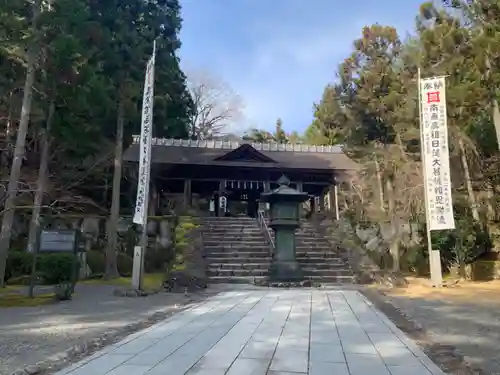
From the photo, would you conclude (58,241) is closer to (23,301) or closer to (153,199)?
(23,301)

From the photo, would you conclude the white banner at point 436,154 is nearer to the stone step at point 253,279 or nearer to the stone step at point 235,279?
the stone step at point 253,279

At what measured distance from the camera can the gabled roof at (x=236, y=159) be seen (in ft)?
64.7

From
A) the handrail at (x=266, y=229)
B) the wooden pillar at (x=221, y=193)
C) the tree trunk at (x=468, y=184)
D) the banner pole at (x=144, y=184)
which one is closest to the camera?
the banner pole at (x=144, y=184)

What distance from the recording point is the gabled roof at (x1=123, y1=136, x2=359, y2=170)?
19734 millimetres

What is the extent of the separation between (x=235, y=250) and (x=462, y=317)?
7.85 metres

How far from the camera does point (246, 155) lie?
Result: 20531 millimetres

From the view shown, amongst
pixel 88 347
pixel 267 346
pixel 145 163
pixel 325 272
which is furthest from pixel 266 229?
pixel 88 347

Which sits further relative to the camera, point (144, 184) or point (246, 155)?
point (246, 155)

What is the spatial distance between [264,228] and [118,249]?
21.4 ft

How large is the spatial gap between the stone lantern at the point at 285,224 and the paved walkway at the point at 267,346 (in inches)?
159

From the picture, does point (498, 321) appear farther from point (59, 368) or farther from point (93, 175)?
point (93, 175)

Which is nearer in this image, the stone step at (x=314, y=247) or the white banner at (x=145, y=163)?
the white banner at (x=145, y=163)

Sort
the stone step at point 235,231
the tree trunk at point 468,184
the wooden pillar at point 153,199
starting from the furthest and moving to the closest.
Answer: the wooden pillar at point 153,199 < the tree trunk at point 468,184 < the stone step at point 235,231

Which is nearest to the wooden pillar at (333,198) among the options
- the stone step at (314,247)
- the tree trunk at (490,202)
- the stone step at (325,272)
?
the stone step at (314,247)
